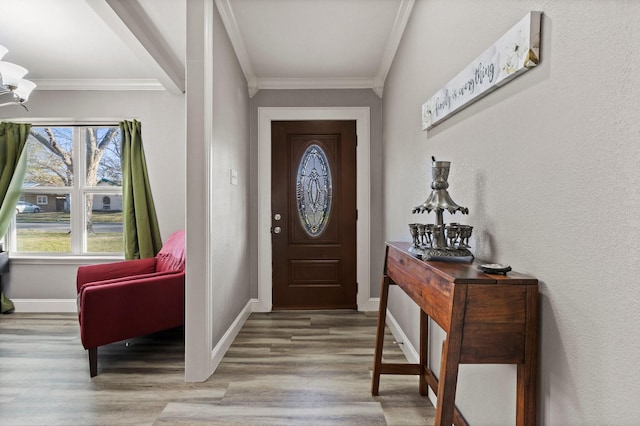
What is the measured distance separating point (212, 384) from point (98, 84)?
3.25m

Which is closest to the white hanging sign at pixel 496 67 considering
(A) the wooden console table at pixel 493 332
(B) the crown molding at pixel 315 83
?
(A) the wooden console table at pixel 493 332

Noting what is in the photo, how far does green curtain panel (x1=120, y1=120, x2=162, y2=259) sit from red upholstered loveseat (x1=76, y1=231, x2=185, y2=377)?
0.93 metres

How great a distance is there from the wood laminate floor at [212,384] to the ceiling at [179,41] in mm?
2301

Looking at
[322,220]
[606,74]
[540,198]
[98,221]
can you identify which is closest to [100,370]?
[98,221]

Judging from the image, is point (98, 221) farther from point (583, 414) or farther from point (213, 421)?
point (583, 414)

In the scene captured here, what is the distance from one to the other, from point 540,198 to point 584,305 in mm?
315

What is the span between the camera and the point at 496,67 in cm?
116

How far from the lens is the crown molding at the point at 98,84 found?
3.52m

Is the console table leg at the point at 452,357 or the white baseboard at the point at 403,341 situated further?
the white baseboard at the point at 403,341

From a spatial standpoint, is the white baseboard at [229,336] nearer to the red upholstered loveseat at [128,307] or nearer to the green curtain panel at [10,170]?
the red upholstered loveseat at [128,307]

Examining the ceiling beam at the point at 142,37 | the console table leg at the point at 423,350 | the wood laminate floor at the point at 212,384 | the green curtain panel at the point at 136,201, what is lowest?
the wood laminate floor at the point at 212,384

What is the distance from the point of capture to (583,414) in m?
0.83

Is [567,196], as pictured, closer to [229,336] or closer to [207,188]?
[207,188]

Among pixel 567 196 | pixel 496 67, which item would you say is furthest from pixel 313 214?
pixel 567 196
